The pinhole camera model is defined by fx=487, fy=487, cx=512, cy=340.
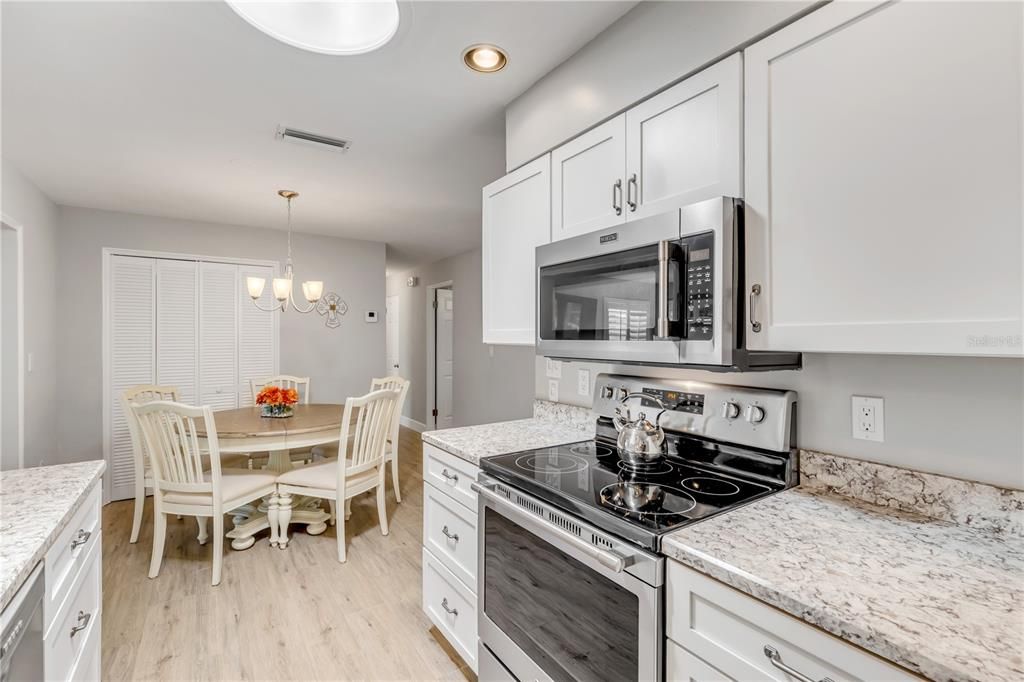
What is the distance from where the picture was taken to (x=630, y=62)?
1578 mm

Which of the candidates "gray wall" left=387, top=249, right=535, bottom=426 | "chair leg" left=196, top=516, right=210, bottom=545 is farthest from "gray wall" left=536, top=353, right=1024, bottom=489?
"chair leg" left=196, top=516, right=210, bottom=545

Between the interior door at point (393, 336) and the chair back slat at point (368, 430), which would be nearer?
the chair back slat at point (368, 430)

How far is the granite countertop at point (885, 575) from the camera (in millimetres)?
684

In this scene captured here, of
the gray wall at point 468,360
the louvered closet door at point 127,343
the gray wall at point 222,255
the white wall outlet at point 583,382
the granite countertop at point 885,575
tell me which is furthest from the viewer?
the gray wall at point 468,360

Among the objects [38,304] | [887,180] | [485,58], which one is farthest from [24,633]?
[38,304]

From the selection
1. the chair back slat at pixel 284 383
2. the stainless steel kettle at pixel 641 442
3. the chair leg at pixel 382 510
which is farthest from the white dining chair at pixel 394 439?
the stainless steel kettle at pixel 641 442

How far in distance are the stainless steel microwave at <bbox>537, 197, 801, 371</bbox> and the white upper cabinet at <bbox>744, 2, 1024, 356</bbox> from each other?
0.08 meters

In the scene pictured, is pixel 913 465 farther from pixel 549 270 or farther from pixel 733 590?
pixel 549 270

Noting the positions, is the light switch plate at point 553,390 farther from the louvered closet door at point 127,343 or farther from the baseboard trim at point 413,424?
the baseboard trim at point 413,424

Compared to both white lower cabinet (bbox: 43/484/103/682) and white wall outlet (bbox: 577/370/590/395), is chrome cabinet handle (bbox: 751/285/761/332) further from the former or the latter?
white lower cabinet (bbox: 43/484/103/682)

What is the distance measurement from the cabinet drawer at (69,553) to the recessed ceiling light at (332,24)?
1.61 metres

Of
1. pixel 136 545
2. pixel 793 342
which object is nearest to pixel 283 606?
pixel 136 545

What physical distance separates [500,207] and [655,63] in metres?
0.90

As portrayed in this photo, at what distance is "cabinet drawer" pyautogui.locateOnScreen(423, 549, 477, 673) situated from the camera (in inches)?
69.3
